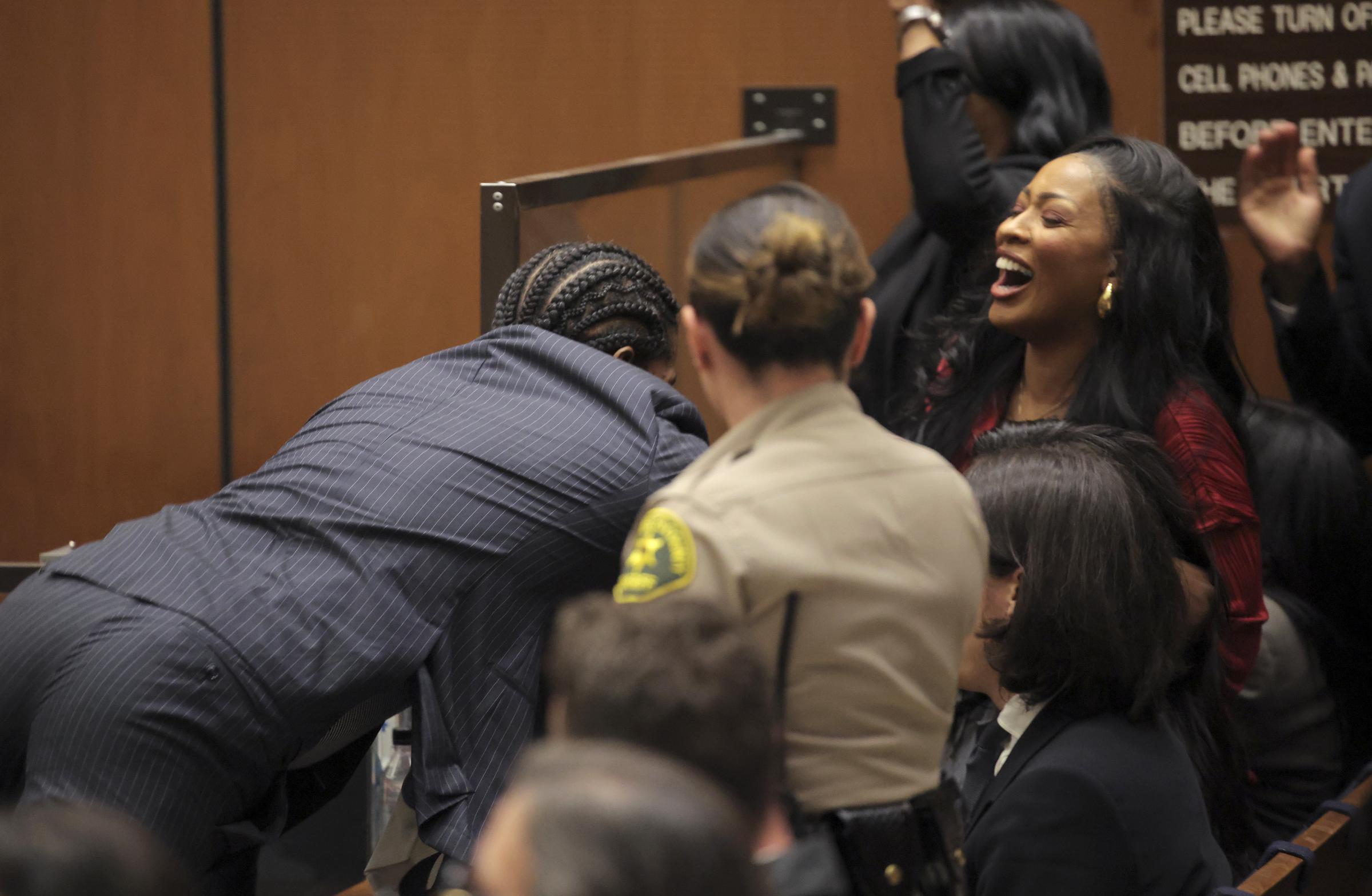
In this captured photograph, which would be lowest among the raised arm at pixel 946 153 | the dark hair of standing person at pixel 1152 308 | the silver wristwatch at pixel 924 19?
the dark hair of standing person at pixel 1152 308

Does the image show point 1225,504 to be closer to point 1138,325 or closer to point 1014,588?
point 1138,325

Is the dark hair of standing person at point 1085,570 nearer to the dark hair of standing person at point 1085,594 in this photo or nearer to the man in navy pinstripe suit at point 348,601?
the dark hair of standing person at point 1085,594

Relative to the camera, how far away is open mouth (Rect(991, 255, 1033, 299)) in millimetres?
2406

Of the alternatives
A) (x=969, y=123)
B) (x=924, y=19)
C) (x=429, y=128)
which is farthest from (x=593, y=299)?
(x=429, y=128)

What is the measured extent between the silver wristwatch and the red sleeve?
994 millimetres

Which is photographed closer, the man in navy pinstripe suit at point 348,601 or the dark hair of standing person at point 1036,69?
the man in navy pinstripe suit at point 348,601

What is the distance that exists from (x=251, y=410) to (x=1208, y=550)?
2.58 metres

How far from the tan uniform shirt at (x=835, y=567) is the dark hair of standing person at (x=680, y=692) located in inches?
9.0

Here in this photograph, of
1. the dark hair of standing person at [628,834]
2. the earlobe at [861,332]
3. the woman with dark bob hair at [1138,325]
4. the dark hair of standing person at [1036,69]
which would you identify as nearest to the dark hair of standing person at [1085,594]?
the earlobe at [861,332]

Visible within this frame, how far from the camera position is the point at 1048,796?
1.63m

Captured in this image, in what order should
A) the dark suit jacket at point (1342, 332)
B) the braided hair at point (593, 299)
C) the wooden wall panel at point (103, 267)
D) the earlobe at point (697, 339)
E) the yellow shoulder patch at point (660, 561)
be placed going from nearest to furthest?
the yellow shoulder patch at point (660, 561)
the earlobe at point (697, 339)
the braided hair at point (593, 299)
the dark suit jacket at point (1342, 332)
the wooden wall panel at point (103, 267)

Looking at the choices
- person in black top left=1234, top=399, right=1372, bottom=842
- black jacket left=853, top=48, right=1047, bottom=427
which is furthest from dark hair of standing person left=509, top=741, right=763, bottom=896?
black jacket left=853, top=48, right=1047, bottom=427

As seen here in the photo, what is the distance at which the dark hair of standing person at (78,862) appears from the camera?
774 millimetres

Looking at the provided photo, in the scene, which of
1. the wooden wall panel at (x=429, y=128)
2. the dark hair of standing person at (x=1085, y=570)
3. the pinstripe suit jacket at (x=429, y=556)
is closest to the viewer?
the dark hair of standing person at (x=1085, y=570)
